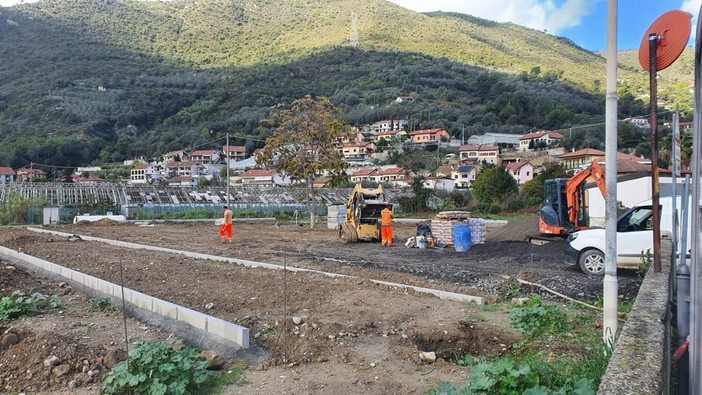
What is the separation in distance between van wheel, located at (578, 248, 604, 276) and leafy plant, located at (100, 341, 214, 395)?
9.06 meters

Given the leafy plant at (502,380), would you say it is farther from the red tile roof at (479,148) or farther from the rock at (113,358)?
the red tile roof at (479,148)

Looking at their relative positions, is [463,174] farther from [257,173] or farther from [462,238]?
[462,238]

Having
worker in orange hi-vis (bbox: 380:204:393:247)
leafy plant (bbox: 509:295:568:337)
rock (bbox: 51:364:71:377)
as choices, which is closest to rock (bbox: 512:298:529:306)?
leafy plant (bbox: 509:295:568:337)

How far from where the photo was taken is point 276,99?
102562 millimetres

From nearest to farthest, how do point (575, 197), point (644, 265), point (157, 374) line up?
point (157, 374) < point (644, 265) < point (575, 197)

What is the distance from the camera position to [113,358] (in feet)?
19.0

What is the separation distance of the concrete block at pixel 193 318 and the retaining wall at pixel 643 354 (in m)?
5.05

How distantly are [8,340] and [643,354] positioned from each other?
266 inches

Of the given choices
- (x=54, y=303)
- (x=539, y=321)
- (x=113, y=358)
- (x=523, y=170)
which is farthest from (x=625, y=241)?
(x=523, y=170)

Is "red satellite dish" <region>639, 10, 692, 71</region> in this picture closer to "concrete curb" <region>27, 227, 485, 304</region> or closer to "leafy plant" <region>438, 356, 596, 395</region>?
"leafy plant" <region>438, 356, 596, 395</region>

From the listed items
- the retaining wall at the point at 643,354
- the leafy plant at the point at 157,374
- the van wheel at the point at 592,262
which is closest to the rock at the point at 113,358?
the leafy plant at the point at 157,374

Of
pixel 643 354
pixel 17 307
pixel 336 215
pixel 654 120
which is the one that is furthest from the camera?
pixel 336 215

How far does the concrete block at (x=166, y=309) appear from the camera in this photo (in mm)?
7691

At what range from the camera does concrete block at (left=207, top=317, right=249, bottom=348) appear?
6.36 m
